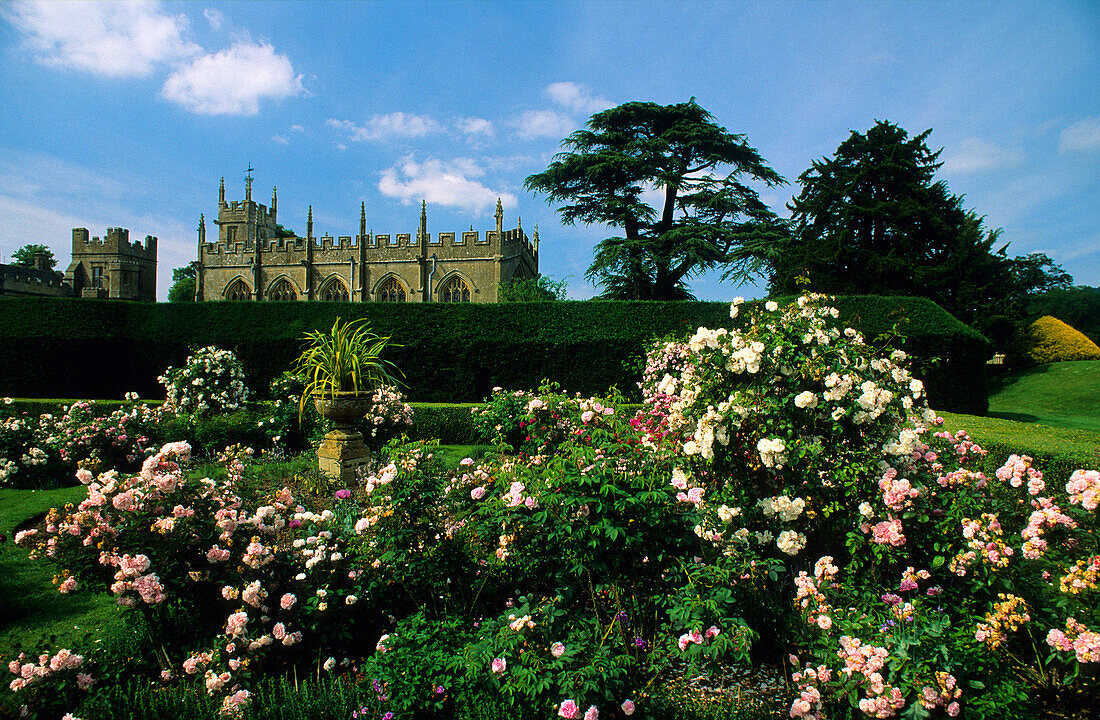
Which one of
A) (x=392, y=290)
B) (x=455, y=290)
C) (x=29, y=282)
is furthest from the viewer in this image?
(x=29, y=282)

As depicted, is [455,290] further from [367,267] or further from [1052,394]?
[1052,394]

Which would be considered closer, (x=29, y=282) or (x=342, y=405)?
(x=342, y=405)

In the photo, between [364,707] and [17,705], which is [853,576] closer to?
[364,707]

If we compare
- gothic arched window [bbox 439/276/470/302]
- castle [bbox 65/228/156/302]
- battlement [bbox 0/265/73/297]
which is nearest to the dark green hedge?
gothic arched window [bbox 439/276/470/302]

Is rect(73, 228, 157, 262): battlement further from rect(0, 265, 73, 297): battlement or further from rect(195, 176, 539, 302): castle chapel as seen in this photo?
rect(195, 176, 539, 302): castle chapel

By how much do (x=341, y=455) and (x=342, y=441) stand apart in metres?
0.16

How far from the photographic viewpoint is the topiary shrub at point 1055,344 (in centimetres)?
2145

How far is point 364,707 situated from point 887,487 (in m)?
2.89

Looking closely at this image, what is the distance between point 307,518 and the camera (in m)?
3.35

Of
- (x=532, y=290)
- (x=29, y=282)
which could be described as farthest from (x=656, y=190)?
(x=29, y=282)

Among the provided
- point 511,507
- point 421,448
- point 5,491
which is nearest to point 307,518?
point 421,448

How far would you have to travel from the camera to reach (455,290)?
30188 mm

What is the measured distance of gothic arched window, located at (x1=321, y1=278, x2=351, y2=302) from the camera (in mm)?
31172

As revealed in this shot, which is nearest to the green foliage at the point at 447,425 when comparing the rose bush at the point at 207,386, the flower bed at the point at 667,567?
the rose bush at the point at 207,386
